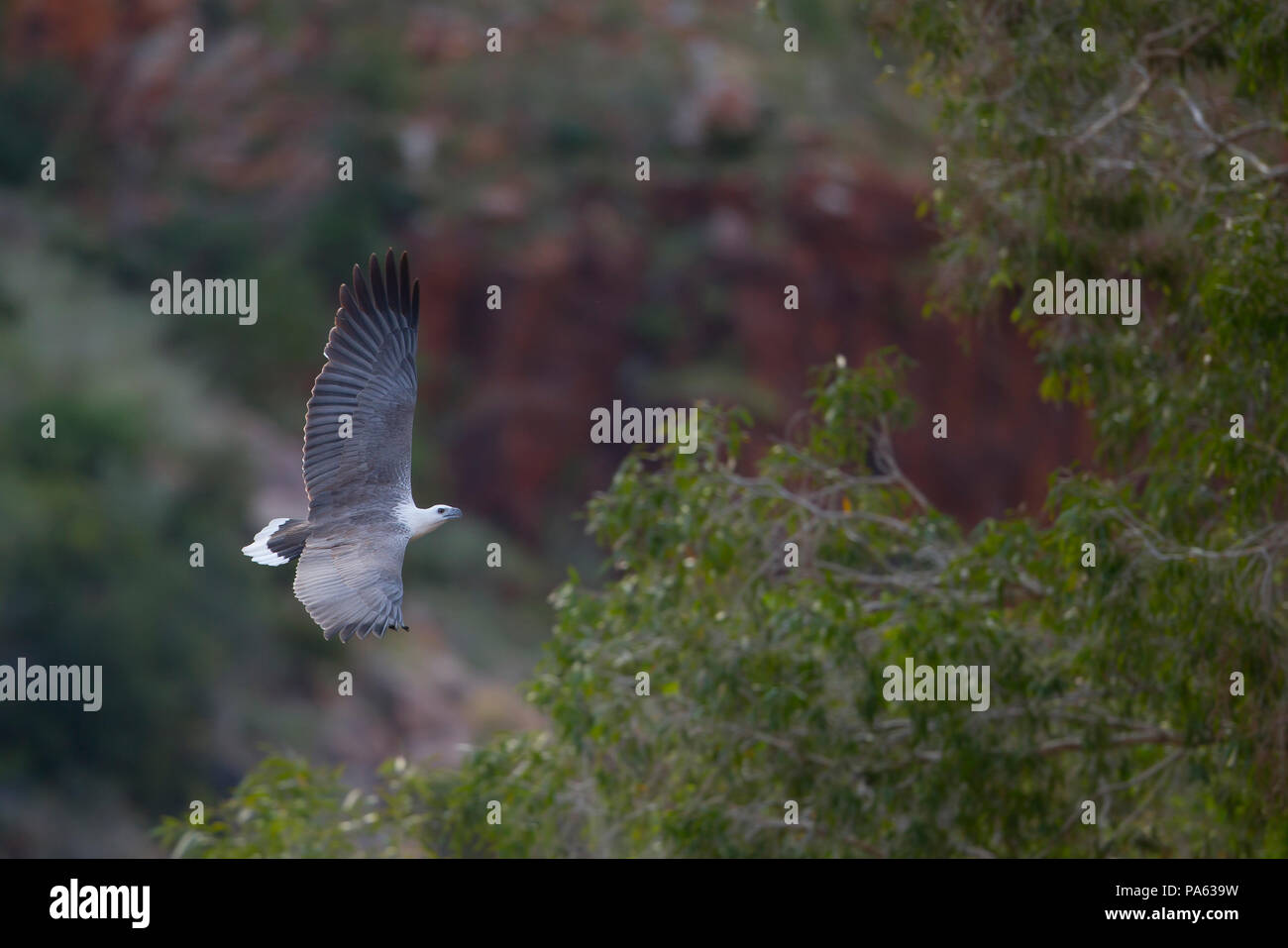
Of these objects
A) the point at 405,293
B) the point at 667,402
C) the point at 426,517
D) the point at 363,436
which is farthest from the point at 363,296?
the point at 667,402

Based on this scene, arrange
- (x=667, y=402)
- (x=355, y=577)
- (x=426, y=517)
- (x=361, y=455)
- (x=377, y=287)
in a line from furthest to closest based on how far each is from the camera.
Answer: (x=667, y=402) < (x=377, y=287) < (x=361, y=455) < (x=426, y=517) < (x=355, y=577)

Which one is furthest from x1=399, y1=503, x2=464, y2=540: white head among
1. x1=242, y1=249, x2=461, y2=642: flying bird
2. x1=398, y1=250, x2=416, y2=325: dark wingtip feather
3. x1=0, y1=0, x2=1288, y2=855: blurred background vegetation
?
x1=0, y1=0, x2=1288, y2=855: blurred background vegetation

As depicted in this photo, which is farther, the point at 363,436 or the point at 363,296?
the point at 363,296

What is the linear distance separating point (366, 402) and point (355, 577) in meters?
0.89

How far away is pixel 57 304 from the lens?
94.3 feet

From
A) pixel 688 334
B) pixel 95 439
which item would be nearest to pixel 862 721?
pixel 95 439

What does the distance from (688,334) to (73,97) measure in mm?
12767

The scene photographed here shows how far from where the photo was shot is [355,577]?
6625 mm

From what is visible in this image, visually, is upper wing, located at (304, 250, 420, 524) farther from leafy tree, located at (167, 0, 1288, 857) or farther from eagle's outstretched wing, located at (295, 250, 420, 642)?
leafy tree, located at (167, 0, 1288, 857)

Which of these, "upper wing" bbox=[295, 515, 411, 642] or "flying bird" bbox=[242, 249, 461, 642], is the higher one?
"flying bird" bbox=[242, 249, 461, 642]

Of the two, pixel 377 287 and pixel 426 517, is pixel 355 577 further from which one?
pixel 377 287

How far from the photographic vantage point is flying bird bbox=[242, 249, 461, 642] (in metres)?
6.73

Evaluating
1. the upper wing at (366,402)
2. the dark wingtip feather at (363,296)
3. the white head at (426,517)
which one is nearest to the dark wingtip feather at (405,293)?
the upper wing at (366,402)
